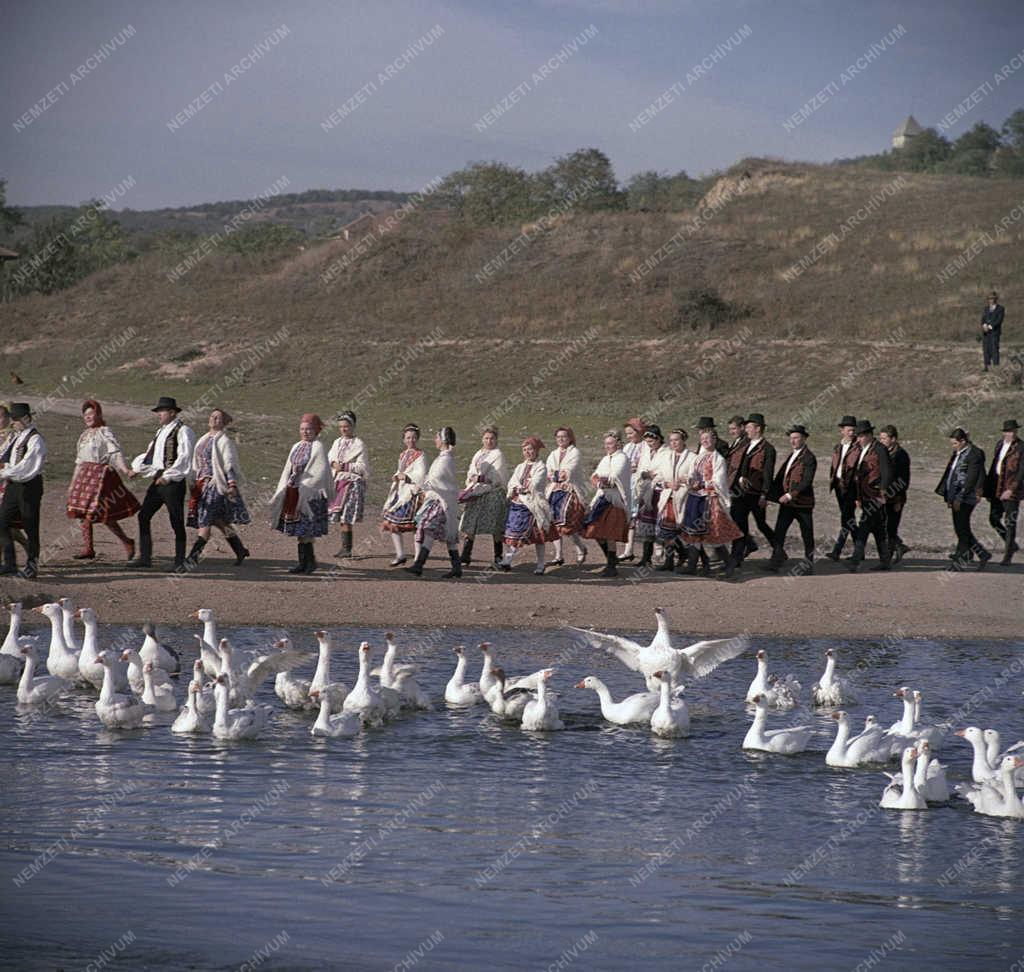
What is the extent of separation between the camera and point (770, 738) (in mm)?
11844

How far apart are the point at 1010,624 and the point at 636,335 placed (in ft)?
88.0

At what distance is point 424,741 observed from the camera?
472 inches

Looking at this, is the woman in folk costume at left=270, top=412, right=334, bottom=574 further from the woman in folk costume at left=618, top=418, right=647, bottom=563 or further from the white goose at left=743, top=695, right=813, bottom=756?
the white goose at left=743, top=695, right=813, bottom=756

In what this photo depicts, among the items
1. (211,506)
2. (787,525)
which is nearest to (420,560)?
(211,506)

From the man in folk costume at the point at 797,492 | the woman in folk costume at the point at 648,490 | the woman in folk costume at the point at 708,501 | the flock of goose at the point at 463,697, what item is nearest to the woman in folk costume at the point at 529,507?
the woman in folk costume at the point at 648,490

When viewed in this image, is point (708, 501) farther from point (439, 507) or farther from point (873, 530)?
point (439, 507)

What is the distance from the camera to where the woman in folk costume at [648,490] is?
18.6 metres

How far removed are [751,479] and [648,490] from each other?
1270mm

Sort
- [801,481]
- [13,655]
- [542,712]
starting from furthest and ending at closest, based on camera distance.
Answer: [801,481] < [13,655] < [542,712]

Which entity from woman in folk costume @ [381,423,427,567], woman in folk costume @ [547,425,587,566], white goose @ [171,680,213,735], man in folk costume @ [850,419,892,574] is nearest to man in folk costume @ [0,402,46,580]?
woman in folk costume @ [381,423,427,567]

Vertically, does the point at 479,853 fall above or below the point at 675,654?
below

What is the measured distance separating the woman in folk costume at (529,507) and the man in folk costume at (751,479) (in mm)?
2337

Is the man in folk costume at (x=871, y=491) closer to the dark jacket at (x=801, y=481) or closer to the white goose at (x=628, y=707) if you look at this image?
the dark jacket at (x=801, y=481)

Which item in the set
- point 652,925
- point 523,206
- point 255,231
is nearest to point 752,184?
point 523,206
